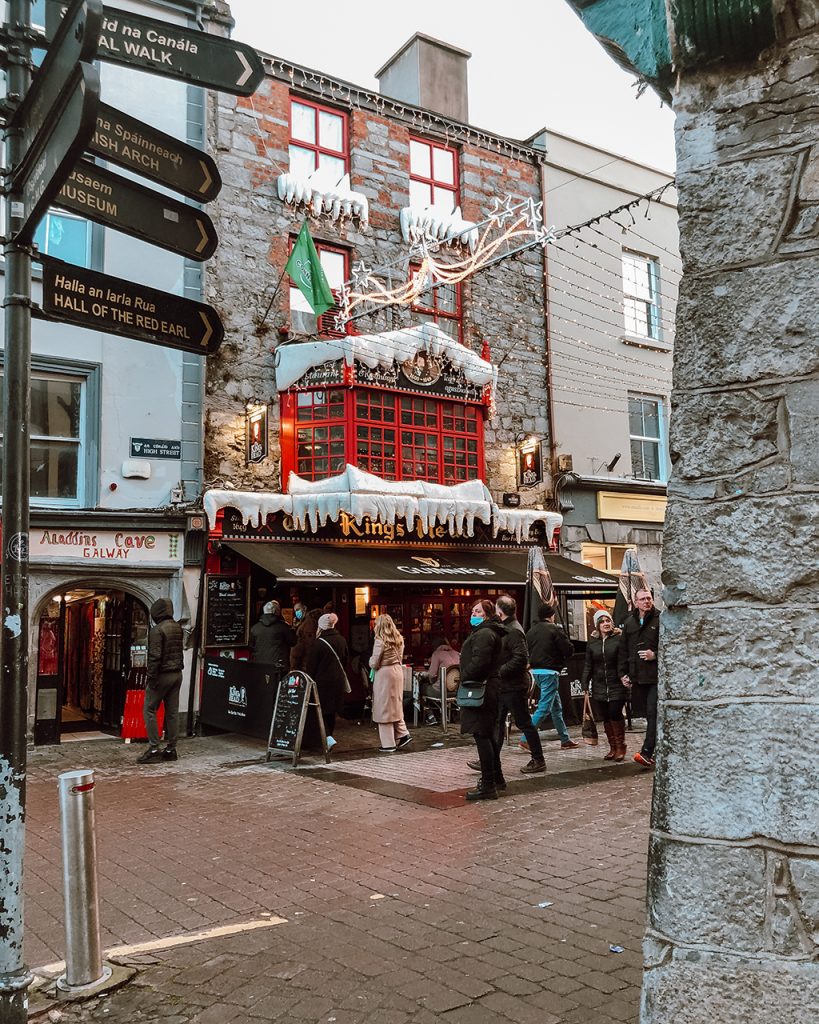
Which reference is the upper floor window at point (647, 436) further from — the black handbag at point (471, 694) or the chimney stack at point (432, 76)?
the black handbag at point (471, 694)

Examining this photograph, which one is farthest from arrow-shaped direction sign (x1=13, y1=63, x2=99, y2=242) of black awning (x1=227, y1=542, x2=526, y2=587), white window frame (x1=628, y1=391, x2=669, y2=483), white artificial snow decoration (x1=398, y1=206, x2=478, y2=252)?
white window frame (x1=628, y1=391, x2=669, y2=483)

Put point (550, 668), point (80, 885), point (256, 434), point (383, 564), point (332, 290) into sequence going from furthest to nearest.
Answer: point (332, 290), point (383, 564), point (256, 434), point (550, 668), point (80, 885)

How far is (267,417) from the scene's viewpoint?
46.5 feet

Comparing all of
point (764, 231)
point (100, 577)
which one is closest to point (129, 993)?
point (764, 231)

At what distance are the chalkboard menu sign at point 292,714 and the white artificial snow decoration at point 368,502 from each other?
3752mm

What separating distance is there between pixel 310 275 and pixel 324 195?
11.9ft

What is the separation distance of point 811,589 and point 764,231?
982 mm

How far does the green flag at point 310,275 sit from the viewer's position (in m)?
12.6

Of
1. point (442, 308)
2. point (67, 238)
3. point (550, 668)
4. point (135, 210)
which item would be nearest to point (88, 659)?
point (67, 238)

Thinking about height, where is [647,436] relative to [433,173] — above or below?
below

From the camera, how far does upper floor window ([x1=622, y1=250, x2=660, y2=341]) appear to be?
63.1 ft

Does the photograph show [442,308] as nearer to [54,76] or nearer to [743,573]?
[54,76]

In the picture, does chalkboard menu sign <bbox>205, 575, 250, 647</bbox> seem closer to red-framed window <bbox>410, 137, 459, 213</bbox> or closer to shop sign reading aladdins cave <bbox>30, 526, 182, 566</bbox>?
shop sign reading aladdins cave <bbox>30, 526, 182, 566</bbox>

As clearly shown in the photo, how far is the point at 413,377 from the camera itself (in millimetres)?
15648
